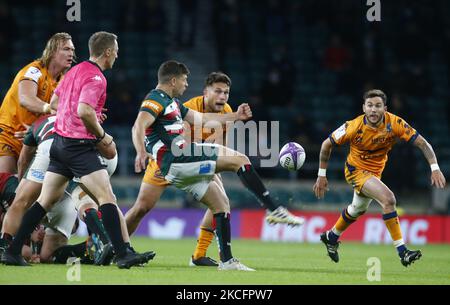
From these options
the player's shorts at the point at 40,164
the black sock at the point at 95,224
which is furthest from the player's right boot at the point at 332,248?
the player's shorts at the point at 40,164

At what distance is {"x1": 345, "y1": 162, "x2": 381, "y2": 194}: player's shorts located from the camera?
10.6 meters

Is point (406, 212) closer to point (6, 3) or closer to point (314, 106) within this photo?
point (314, 106)

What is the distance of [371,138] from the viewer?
1073 centimetres

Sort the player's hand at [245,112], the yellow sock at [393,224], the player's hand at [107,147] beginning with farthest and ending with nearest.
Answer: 1. the yellow sock at [393,224]
2. the player's hand at [245,112]
3. the player's hand at [107,147]

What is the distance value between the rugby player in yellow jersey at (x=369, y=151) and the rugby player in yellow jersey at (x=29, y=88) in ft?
11.0

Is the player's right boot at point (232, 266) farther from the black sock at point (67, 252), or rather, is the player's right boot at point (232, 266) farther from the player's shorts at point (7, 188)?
the player's shorts at point (7, 188)

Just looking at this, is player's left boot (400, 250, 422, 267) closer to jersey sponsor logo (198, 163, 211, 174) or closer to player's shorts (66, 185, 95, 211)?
jersey sponsor logo (198, 163, 211, 174)

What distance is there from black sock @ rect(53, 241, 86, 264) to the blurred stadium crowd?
8211 mm

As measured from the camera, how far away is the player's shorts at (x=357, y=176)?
10.6 metres

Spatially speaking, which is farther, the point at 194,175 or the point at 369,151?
the point at 369,151

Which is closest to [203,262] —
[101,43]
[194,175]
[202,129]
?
[194,175]

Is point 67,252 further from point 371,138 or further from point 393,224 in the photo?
point 371,138

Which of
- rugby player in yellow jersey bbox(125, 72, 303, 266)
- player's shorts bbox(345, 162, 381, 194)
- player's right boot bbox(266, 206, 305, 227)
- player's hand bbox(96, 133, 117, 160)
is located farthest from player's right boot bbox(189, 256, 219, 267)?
player's shorts bbox(345, 162, 381, 194)

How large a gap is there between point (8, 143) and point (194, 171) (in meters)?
2.34
